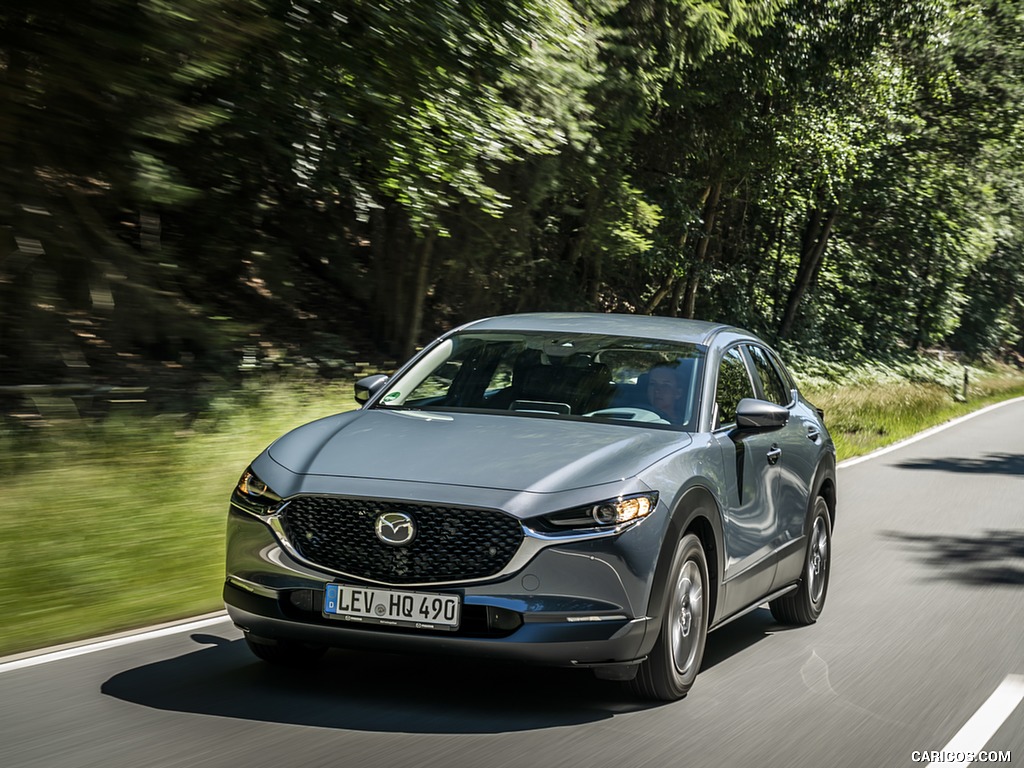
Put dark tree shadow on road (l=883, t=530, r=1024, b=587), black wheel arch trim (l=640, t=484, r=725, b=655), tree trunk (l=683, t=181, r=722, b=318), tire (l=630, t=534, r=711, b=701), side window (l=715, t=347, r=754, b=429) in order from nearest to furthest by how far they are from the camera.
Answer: black wheel arch trim (l=640, t=484, r=725, b=655) < tire (l=630, t=534, r=711, b=701) < side window (l=715, t=347, r=754, b=429) < dark tree shadow on road (l=883, t=530, r=1024, b=587) < tree trunk (l=683, t=181, r=722, b=318)

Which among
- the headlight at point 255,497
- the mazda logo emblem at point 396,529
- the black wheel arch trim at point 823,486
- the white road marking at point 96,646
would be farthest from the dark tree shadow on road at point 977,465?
the mazda logo emblem at point 396,529

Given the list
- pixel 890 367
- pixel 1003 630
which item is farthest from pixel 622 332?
pixel 890 367

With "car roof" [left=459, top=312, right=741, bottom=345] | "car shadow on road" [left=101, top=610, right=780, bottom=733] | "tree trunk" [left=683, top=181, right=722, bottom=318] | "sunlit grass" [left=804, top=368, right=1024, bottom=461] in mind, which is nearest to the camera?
A: "car shadow on road" [left=101, top=610, right=780, bottom=733]

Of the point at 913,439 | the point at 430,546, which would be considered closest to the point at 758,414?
the point at 430,546

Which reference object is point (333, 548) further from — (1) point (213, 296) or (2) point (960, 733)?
(1) point (213, 296)

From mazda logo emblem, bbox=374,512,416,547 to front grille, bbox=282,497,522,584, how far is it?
0.7 inches

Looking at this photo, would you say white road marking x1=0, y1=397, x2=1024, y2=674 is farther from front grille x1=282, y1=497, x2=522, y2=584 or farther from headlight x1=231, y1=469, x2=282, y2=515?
front grille x1=282, y1=497, x2=522, y2=584

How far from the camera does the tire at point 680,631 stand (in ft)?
17.6

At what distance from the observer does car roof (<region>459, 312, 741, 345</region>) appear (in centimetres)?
671

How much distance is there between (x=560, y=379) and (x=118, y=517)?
124 inches

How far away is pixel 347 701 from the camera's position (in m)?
5.30

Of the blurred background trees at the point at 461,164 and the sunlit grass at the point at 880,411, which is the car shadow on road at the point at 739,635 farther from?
the sunlit grass at the point at 880,411

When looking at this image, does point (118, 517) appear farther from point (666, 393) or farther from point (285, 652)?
point (666, 393)

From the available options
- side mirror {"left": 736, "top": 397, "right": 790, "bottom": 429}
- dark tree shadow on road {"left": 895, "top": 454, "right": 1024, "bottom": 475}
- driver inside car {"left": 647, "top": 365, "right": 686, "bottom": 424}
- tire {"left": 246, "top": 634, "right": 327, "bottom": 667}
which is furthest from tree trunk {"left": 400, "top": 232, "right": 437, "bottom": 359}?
tire {"left": 246, "top": 634, "right": 327, "bottom": 667}
